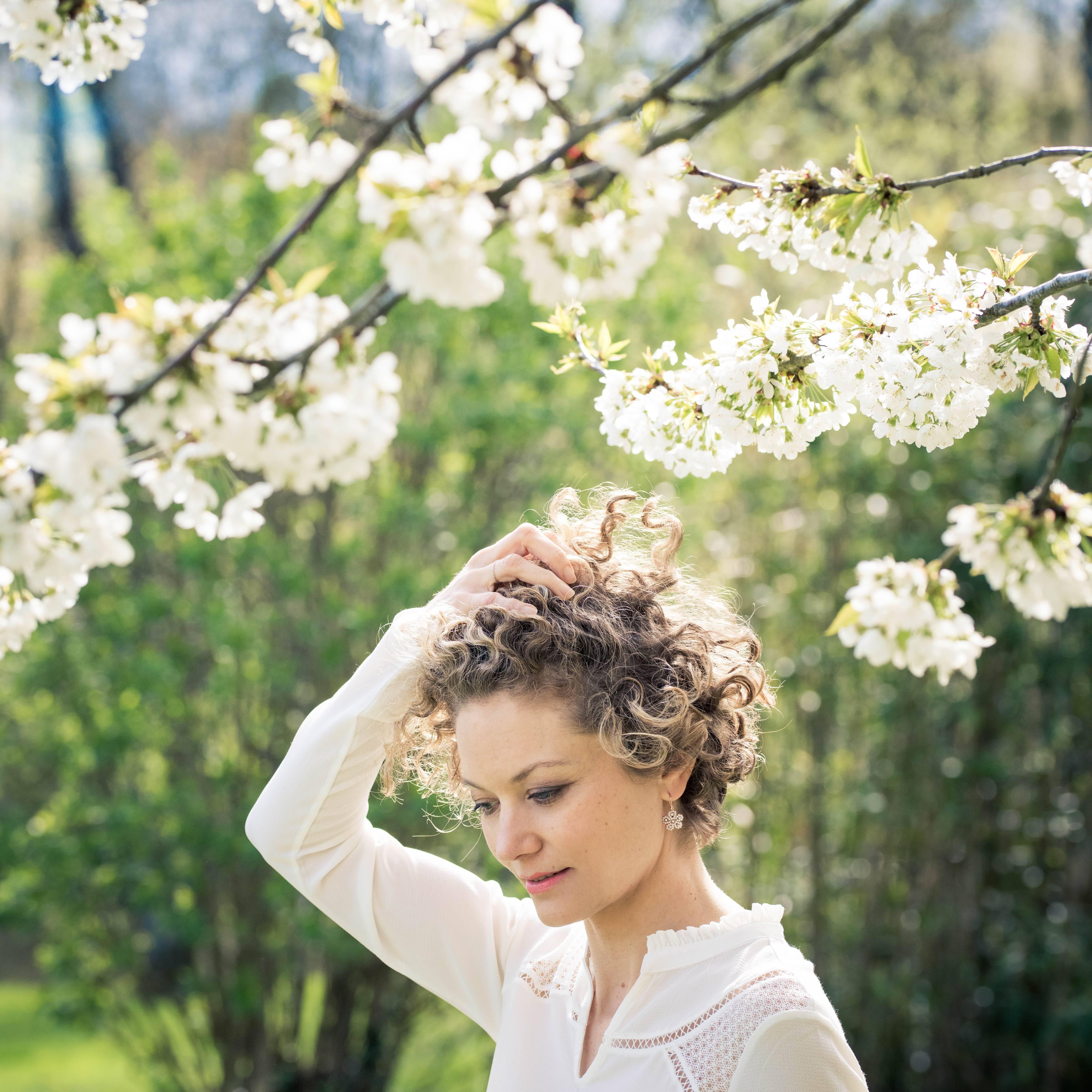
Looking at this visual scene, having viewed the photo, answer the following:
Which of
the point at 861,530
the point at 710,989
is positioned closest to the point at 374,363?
the point at 710,989

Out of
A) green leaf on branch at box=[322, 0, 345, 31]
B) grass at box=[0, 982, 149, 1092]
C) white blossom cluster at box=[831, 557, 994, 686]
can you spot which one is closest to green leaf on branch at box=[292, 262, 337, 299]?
green leaf on branch at box=[322, 0, 345, 31]

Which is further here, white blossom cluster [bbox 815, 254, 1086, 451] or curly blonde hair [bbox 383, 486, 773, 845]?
curly blonde hair [bbox 383, 486, 773, 845]

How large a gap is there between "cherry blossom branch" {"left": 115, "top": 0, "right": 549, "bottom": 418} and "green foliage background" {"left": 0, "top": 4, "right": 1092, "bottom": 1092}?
2.28m

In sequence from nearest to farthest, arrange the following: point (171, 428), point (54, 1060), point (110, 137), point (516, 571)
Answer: point (171, 428) → point (516, 571) → point (54, 1060) → point (110, 137)

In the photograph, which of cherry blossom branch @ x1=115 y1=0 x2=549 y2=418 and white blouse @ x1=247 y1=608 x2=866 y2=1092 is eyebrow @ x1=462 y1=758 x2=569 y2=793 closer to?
white blouse @ x1=247 y1=608 x2=866 y2=1092

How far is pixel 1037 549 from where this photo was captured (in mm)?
1313

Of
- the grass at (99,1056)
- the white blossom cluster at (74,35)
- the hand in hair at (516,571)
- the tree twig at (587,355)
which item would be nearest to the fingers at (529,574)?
the hand in hair at (516,571)

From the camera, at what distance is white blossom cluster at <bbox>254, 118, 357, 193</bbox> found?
1.28 meters

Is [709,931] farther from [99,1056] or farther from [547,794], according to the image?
[99,1056]

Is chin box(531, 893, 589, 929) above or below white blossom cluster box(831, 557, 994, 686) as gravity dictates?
below

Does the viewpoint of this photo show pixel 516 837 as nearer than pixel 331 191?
No

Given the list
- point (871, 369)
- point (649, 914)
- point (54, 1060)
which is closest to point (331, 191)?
point (871, 369)

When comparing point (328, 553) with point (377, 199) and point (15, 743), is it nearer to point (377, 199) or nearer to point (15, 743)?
point (15, 743)

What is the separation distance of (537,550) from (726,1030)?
580mm
